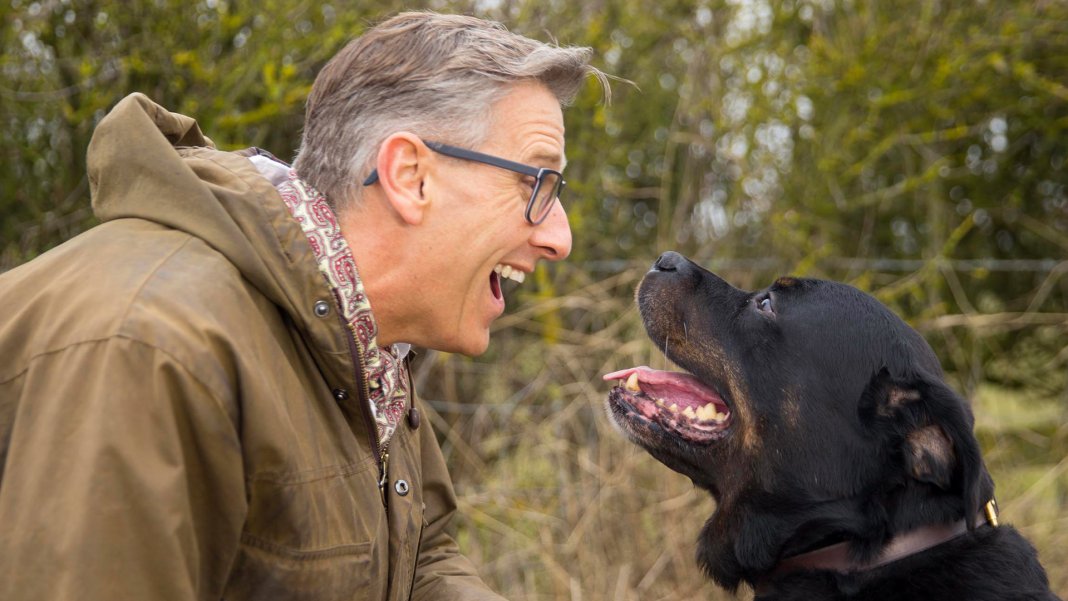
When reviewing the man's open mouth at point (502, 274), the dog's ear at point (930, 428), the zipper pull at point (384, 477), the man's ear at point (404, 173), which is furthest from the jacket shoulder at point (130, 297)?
the dog's ear at point (930, 428)

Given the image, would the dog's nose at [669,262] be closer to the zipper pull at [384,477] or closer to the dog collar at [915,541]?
the dog collar at [915,541]

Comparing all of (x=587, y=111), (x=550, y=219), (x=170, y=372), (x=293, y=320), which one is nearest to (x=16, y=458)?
(x=170, y=372)

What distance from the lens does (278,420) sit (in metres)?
1.94

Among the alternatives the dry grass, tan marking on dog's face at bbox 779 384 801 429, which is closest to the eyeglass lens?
tan marking on dog's face at bbox 779 384 801 429

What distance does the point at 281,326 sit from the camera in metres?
2.14

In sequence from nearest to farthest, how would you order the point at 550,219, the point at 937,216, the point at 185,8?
1. the point at 550,219
2. the point at 185,8
3. the point at 937,216

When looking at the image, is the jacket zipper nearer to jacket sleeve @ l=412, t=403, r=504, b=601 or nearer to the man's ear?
the man's ear

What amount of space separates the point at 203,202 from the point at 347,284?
0.36 meters

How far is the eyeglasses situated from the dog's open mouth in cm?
67

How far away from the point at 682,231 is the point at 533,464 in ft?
5.45

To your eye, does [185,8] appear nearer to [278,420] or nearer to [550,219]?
[550,219]

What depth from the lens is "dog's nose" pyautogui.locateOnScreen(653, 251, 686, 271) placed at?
327 centimetres

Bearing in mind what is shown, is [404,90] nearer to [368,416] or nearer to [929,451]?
[368,416]

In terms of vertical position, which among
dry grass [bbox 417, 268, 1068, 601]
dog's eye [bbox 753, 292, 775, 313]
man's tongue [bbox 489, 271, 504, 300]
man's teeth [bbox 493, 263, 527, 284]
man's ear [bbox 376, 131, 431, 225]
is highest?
man's ear [bbox 376, 131, 431, 225]
